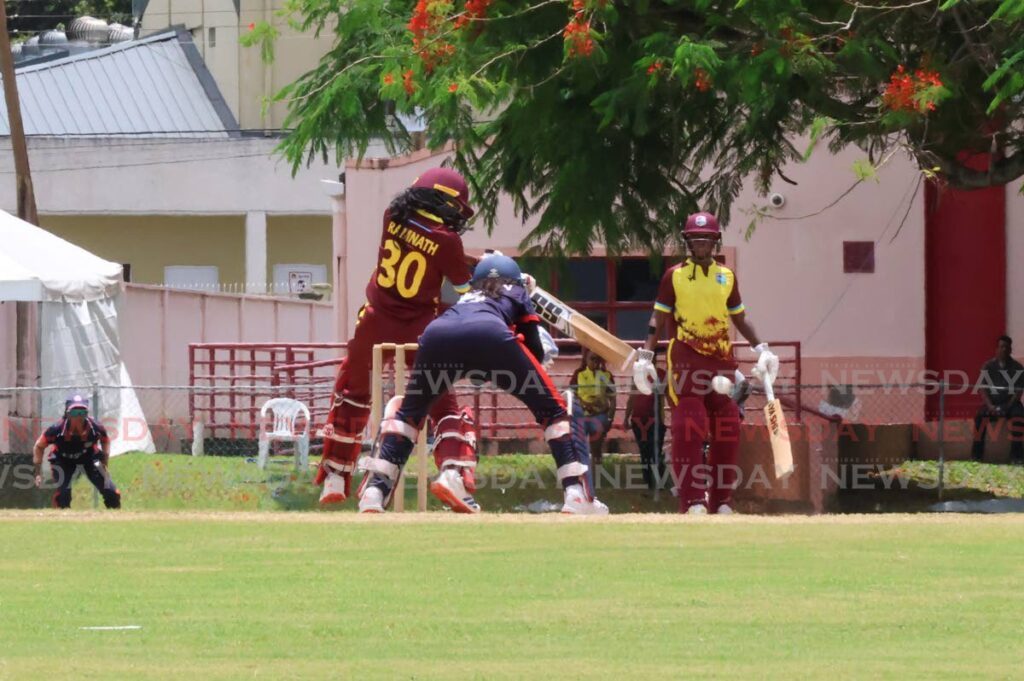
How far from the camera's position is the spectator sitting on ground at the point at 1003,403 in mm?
20969

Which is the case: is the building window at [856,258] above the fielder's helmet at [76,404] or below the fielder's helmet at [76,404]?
above

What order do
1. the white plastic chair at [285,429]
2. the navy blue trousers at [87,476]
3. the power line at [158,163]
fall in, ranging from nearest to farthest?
the navy blue trousers at [87,476], the white plastic chair at [285,429], the power line at [158,163]

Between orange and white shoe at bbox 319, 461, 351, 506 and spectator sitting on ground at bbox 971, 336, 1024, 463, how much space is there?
8.64 metres

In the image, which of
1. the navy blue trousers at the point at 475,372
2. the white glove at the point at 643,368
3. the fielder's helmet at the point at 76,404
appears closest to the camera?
the navy blue trousers at the point at 475,372

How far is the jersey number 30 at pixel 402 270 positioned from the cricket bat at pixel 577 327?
164 centimetres

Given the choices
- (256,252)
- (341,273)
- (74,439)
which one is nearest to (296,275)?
(256,252)

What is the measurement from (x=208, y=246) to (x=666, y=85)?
32252 millimetres

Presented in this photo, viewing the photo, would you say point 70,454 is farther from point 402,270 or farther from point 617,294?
point 617,294

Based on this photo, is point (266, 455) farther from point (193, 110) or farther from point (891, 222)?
point (193, 110)

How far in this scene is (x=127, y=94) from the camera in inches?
1825

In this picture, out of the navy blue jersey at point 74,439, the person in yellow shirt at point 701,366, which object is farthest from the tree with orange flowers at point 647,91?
the navy blue jersey at point 74,439

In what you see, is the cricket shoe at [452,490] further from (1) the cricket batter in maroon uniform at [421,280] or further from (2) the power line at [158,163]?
(2) the power line at [158,163]

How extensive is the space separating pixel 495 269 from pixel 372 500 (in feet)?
5.11

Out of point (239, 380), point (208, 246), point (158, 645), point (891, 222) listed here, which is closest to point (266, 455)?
point (239, 380)
